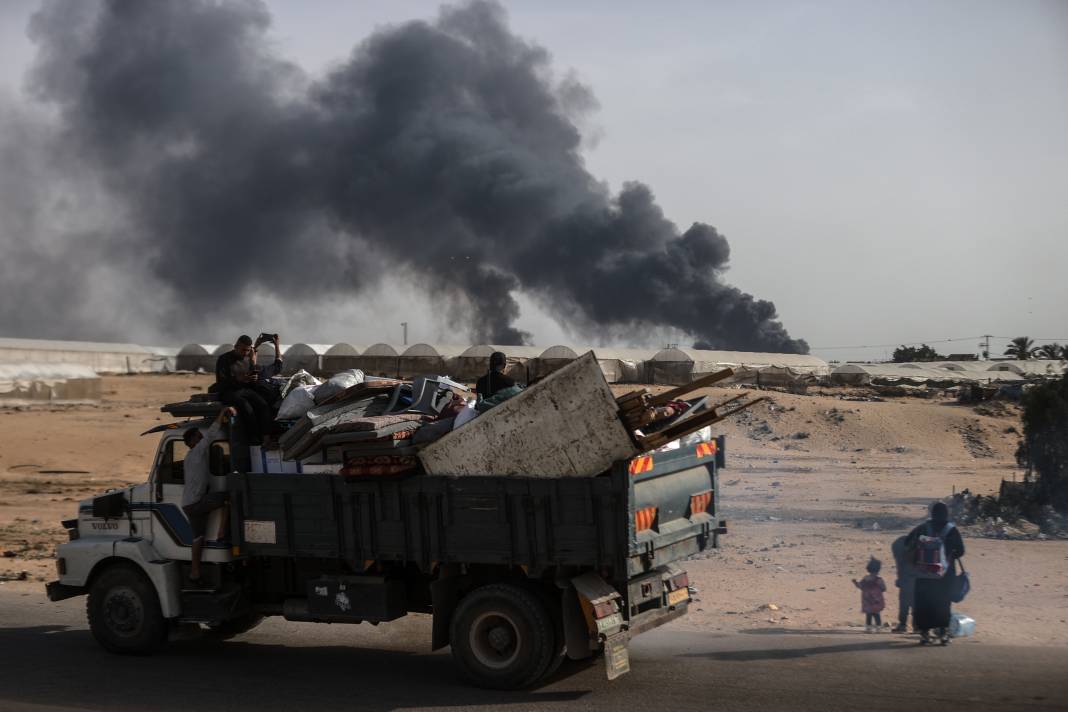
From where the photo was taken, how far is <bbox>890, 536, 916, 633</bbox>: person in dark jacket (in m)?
9.65

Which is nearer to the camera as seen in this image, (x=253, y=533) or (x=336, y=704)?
(x=336, y=704)

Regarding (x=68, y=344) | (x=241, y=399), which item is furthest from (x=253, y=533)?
(x=68, y=344)

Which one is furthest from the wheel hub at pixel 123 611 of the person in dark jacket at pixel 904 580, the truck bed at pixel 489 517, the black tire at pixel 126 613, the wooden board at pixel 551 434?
the person in dark jacket at pixel 904 580

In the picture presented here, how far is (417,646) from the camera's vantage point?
394 inches

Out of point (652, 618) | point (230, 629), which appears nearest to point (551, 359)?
point (230, 629)

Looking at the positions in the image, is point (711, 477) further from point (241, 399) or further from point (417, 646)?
point (241, 399)

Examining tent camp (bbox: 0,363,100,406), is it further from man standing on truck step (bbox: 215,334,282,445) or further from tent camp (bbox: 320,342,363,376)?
man standing on truck step (bbox: 215,334,282,445)

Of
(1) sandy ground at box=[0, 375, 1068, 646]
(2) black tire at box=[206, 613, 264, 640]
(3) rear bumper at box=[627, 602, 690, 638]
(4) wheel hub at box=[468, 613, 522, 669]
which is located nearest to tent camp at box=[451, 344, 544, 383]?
(1) sandy ground at box=[0, 375, 1068, 646]

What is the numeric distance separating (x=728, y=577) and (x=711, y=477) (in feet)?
13.7

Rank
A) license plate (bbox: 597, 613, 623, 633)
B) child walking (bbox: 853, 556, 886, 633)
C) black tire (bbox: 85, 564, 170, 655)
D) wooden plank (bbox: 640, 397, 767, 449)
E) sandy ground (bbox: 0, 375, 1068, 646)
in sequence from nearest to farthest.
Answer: license plate (bbox: 597, 613, 623, 633) < wooden plank (bbox: 640, 397, 767, 449) < black tire (bbox: 85, 564, 170, 655) < child walking (bbox: 853, 556, 886, 633) < sandy ground (bbox: 0, 375, 1068, 646)

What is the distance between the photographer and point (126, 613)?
9461 mm

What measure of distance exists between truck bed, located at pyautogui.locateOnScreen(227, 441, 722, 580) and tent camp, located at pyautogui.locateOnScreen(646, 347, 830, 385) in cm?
4152

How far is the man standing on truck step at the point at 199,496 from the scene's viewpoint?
9055mm

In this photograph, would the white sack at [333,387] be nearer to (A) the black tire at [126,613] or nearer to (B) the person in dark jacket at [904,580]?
(A) the black tire at [126,613]
